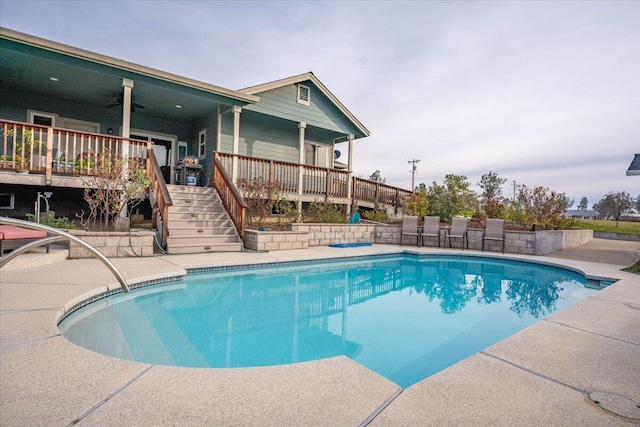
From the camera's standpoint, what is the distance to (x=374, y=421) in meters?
1.73

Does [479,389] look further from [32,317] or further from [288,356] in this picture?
[32,317]

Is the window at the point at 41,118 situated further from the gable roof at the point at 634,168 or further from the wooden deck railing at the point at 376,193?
the gable roof at the point at 634,168

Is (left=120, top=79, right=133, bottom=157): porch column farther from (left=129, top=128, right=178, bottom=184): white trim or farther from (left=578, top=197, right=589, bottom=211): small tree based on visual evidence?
(left=578, top=197, right=589, bottom=211): small tree

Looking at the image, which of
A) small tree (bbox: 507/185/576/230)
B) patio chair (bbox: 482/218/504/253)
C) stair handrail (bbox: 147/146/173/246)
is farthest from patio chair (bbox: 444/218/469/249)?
stair handrail (bbox: 147/146/173/246)

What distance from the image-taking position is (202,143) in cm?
→ 1307

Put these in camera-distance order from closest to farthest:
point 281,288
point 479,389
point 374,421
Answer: point 374,421 → point 479,389 → point 281,288

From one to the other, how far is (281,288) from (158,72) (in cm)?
737

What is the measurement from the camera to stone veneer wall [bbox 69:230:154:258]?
651cm

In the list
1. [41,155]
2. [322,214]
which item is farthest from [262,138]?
[41,155]

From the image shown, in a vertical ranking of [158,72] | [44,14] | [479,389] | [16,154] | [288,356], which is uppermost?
[44,14]

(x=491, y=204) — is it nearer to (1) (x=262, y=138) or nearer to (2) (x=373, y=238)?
(2) (x=373, y=238)

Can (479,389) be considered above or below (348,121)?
below

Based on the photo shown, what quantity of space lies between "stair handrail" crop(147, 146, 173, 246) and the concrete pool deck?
4.61m

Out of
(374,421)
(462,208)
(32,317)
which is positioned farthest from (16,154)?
(462,208)
